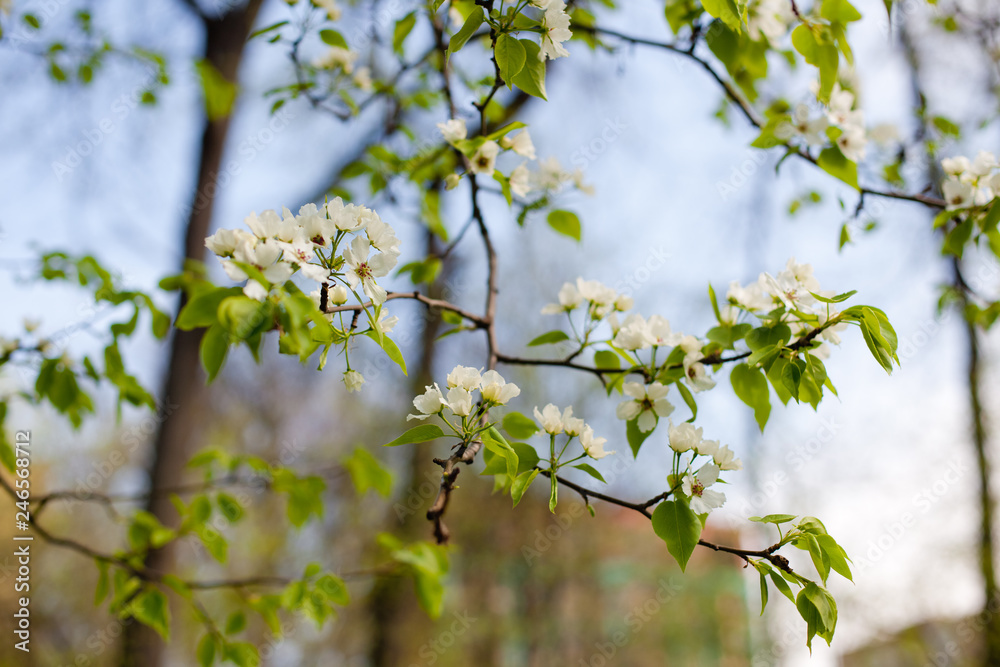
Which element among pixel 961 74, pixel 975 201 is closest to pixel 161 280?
pixel 975 201

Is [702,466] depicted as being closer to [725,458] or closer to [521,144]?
[725,458]

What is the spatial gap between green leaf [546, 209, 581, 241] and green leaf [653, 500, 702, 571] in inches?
27.0

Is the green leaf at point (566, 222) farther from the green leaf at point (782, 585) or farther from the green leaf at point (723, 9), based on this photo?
the green leaf at point (782, 585)

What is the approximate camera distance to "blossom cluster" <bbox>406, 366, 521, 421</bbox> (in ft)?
2.50

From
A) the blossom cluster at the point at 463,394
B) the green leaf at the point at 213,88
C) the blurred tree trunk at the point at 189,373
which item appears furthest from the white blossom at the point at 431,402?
the blurred tree trunk at the point at 189,373

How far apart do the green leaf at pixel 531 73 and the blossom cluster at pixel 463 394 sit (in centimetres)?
38

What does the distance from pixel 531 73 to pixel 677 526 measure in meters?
0.61

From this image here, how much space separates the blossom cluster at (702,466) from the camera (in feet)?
2.58

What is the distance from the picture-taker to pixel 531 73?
0.84 m

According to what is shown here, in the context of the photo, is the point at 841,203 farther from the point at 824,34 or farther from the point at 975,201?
the point at 824,34

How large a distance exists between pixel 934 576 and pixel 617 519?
11.5ft

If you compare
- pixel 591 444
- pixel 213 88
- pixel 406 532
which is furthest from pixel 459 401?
pixel 406 532

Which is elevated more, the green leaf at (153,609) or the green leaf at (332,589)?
the green leaf at (332,589)

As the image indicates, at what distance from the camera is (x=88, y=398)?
5.14 feet
